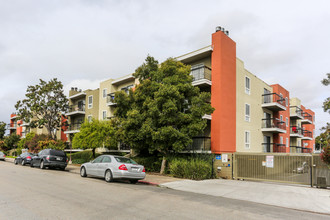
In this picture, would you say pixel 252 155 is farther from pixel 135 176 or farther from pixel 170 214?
pixel 170 214

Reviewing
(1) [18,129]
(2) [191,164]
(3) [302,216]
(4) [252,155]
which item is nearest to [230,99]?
(4) [252,155]

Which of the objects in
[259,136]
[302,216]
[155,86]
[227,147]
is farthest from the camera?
[259,136]

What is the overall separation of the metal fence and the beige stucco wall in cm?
472

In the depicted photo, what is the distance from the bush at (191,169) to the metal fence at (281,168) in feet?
7.67

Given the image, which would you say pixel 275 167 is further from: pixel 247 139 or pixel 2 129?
pixel 2 129

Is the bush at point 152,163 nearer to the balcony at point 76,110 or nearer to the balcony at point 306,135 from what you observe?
the balcony at point 76,110

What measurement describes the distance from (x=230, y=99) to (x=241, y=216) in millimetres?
15043

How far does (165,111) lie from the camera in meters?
16.8

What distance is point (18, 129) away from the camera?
216 ft

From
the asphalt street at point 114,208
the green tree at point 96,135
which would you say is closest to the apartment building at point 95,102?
the green tree at point 96,135

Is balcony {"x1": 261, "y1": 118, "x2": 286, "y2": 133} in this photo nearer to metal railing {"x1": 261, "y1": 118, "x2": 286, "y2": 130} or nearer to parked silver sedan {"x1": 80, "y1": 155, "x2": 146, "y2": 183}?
metal railing {"x1": 261, "y1": 118, "x2": 286, "y2": 130}

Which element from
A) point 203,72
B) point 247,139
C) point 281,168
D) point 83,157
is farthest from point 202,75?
point 83,157

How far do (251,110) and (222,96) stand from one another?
20.2ft

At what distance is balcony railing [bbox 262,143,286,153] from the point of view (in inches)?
1055
